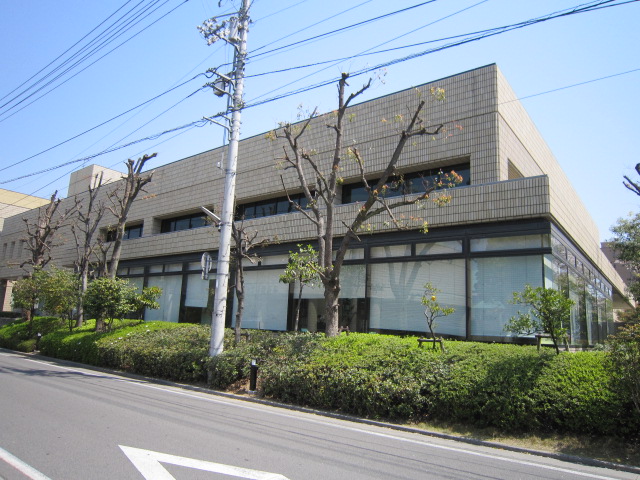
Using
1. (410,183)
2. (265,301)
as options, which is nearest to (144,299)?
(265,301)

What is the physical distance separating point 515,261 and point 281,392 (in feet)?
25.0

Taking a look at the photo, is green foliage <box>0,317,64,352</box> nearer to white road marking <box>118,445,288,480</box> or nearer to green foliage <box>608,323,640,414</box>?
white road marking <box>118,445,288,480</box>

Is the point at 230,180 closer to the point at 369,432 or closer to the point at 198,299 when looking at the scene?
the point at 369,432

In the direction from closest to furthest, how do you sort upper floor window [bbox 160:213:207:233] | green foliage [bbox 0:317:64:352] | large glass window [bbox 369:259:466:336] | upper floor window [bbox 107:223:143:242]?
large glass window [bbox 369:259:466:336]
green foliage [bbox 0:317:64:352]
upper floor window [bbox 160:213:207:233]
upper floor window [bbox 107:223:143:242]

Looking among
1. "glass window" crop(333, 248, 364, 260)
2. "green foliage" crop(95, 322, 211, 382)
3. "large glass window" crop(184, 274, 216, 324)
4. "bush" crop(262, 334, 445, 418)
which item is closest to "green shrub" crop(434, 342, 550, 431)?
"bush" crop(262, 334, 445, 418)

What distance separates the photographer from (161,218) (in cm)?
2756

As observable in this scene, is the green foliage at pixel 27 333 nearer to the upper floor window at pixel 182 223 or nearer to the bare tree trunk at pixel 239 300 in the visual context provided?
the upper floor window at pixel 182 223

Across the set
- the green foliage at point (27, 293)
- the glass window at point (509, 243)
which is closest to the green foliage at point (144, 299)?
the green foliage at point (27, 293)

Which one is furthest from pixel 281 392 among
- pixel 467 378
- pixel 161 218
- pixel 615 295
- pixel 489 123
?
pixel 615 295

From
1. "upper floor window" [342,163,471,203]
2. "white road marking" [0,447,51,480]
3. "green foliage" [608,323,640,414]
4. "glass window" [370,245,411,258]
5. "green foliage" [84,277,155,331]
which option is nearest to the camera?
"white road marking" [0,447,51,480]

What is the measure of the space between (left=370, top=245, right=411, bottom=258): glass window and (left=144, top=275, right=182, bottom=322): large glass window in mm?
12081

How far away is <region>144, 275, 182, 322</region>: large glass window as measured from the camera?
24281 mm

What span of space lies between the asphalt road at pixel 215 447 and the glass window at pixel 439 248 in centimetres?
743

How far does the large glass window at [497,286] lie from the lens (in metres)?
13.2
